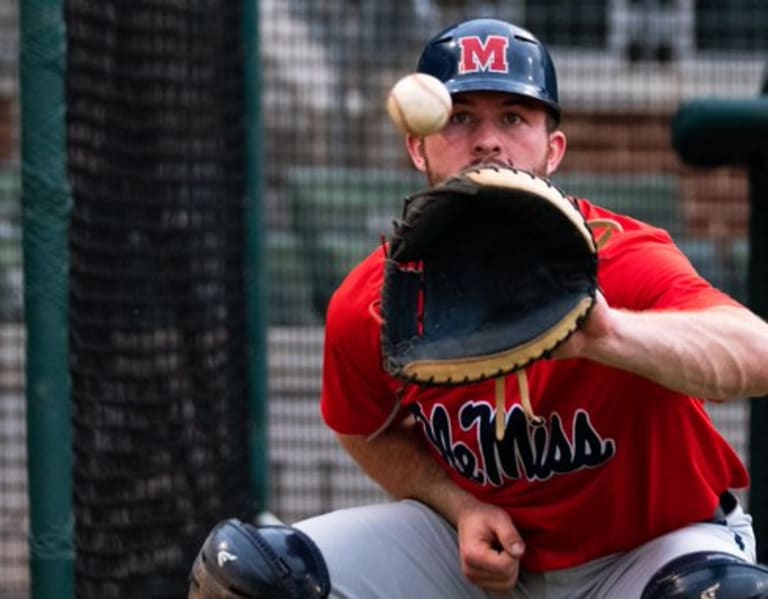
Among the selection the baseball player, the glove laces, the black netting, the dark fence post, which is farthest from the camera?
the dark fence post

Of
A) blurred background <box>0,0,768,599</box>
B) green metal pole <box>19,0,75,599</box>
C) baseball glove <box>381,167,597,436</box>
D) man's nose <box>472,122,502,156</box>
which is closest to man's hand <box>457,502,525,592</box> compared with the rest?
baseball glove <box>381,167,597,436</box>

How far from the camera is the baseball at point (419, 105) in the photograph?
114 inches

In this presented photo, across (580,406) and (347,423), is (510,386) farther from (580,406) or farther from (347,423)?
(347,423)

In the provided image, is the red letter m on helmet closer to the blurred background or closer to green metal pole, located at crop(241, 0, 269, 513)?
green metal pole, located at crop(241, 0, 269, 513)

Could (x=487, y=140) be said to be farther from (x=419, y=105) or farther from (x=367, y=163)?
(x=367, y=163)

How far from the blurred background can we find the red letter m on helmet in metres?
2.98

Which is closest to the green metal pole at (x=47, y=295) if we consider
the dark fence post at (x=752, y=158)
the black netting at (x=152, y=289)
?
the black netting at (x=152, y=289)

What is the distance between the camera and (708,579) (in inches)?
124

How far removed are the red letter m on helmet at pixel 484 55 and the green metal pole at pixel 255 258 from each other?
217 centimetres

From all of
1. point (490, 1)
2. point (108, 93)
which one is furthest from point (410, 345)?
point (490, 1)

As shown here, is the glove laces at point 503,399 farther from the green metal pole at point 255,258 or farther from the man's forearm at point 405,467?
the green metal pole at point 255,258

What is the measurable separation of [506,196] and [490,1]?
650 centimetres

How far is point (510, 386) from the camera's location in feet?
11.1

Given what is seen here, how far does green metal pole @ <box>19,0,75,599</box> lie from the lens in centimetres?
402
